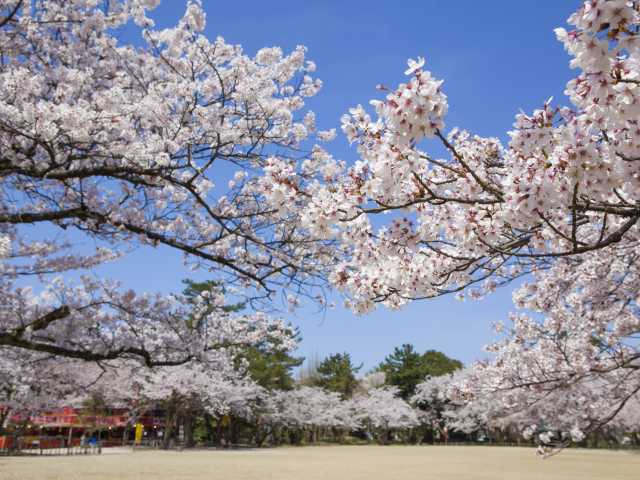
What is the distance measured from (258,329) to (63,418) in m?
26.1

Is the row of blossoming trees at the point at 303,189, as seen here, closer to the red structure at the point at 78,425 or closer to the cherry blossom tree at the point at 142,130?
the cherry blossom tree at the point at 142,130

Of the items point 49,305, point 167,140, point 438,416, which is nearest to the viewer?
point 167,140

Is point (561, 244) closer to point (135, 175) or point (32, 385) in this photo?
point (135, 175)

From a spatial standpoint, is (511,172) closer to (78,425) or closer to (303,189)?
(303,189)

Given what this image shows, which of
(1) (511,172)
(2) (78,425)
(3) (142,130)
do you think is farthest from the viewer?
(2) (78,425)

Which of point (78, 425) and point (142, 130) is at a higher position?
point (142, 130)

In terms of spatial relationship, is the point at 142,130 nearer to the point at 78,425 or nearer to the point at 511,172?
the point at 511,172

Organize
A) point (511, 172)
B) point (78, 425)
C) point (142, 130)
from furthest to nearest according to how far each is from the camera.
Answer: point (78, 425) → point (142, 130) → point (511, 172)

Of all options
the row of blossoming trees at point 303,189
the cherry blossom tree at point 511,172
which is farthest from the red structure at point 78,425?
the cherry blossom tree at point 511,172

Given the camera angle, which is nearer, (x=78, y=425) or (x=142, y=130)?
(x=142, y=130)

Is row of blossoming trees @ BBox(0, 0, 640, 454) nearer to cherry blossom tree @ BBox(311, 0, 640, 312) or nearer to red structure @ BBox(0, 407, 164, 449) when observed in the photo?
cherry blossom tree @ BBox(311, 0, 640, 312)

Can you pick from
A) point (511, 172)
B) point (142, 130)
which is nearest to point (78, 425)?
point (142, 130)

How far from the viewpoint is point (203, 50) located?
5168 mm

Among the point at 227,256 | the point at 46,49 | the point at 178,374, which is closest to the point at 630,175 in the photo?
the point at 227,256
